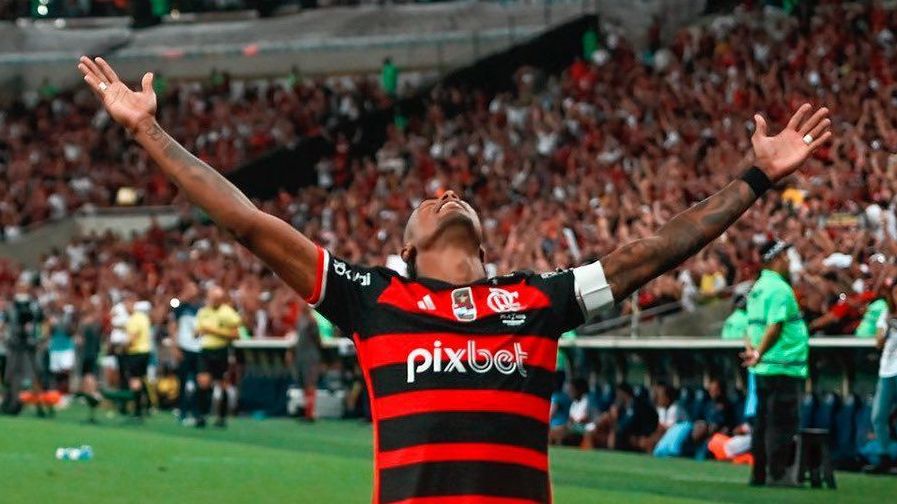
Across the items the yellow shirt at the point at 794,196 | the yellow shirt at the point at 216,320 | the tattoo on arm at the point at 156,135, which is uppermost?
the yellow shirt at the point at 794,196

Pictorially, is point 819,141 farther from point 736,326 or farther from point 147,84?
point 736,326

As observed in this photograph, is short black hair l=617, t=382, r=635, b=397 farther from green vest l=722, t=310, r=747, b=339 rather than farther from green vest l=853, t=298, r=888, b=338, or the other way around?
green vest l=853, t=298, r=888, b=338

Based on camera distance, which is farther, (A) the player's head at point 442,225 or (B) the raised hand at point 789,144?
(B) the raised hand at point 789,144

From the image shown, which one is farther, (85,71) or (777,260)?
(777,260)

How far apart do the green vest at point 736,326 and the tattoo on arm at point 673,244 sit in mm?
16210

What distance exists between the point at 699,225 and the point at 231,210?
1.45m

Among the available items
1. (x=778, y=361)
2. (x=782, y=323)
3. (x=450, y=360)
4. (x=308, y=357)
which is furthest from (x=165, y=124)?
(x=450, y=360)

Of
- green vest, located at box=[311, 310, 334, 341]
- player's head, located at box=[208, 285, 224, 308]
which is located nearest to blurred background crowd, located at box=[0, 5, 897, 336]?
green vest, located at box=[311, 310, 334, 341]

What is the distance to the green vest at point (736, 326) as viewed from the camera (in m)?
22.0

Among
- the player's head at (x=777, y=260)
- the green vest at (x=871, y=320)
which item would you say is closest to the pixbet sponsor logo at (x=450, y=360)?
the player's head at (x=777, y=260)

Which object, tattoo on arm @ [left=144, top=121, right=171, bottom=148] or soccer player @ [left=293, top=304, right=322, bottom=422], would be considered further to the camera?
soccer player @ [left=293, top=304, right=322, bottom=422]

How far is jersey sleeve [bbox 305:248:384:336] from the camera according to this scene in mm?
5422

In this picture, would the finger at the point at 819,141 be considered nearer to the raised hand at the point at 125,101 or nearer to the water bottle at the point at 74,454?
the raised hand at the point at 125,101

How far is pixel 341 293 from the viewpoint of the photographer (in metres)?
5.43
